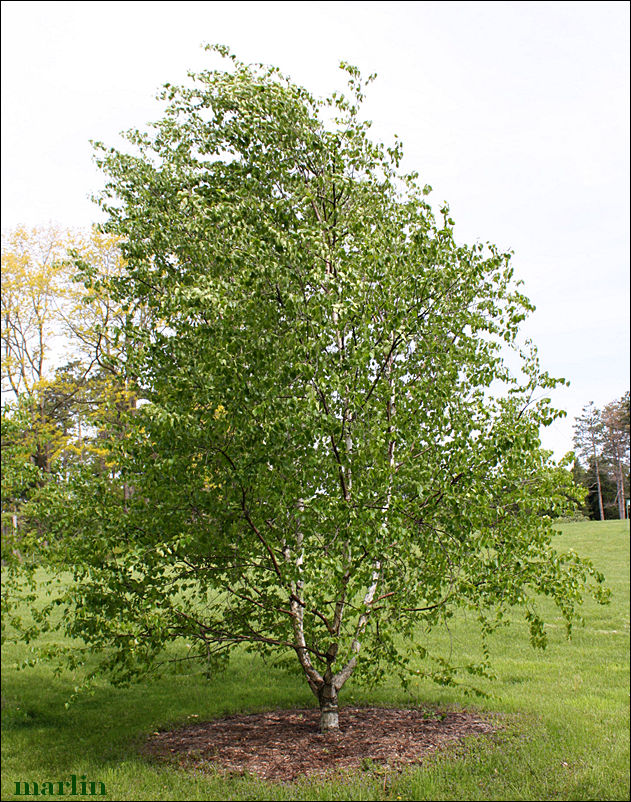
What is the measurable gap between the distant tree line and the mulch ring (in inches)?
1408

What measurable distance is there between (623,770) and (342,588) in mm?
3182

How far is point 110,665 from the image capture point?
674 cm

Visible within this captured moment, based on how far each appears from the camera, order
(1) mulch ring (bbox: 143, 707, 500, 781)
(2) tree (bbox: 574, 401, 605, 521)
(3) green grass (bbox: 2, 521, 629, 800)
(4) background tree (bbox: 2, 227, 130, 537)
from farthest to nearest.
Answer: (2) tree (bbox: 574, 401, 605, 521)
(4) background tree (bbox: 2, 227, 130, 537)
(1) mulch ring (bbox: 143, 707, 500, 781)
(3) green grass (bbox: 2, 521, 629, 800)

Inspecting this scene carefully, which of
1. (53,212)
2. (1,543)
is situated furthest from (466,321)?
(53,212)

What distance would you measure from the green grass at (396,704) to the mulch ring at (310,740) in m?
0.29

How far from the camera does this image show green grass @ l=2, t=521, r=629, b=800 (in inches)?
225

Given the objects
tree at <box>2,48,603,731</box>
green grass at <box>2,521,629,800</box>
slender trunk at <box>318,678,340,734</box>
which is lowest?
green grass at <box>2,521,629,800</box>

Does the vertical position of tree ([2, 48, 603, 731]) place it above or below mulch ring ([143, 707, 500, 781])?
above

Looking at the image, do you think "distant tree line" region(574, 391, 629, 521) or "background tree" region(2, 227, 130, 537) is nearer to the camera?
"background tree" region(2, 227, 130, 537)

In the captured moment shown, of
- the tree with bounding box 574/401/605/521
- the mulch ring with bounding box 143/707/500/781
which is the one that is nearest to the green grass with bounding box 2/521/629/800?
the mulch ring with bounding box 143/707/500/781

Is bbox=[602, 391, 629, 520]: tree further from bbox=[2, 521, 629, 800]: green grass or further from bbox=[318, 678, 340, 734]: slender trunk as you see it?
bbox=[318, 678, 340, 734]: slender trunk

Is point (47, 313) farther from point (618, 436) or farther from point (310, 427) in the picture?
point (618, 436)

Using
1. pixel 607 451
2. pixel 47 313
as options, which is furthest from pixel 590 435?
pixel 47 313

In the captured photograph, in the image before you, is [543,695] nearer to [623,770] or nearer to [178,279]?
[623,770]
